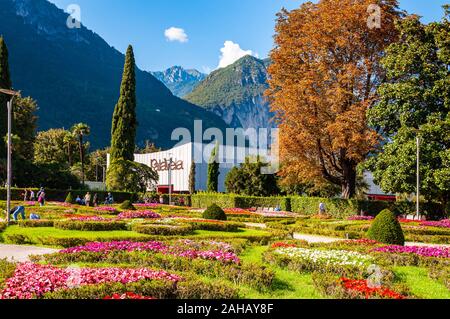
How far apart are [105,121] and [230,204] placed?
120856mm

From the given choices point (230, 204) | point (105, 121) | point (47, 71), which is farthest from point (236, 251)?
point (47, 71)

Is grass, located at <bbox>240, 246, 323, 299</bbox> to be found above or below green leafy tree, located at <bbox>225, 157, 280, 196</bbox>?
below

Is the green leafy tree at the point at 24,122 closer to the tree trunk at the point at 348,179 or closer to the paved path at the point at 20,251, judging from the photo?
the tree trunk at the point at 348,179

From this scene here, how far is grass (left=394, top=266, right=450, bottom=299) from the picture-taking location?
8655mm

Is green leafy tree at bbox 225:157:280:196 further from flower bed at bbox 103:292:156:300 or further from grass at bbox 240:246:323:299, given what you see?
flower bed at bbox 103:292:156:300

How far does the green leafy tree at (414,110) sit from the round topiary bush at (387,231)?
14014 millimetres

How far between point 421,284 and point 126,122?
48340 mm

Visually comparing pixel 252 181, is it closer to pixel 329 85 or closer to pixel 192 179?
pixel 192 179

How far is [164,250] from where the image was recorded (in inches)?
481

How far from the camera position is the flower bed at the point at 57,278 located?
709 centimetres

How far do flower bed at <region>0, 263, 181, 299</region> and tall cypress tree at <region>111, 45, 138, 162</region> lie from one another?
45.8m

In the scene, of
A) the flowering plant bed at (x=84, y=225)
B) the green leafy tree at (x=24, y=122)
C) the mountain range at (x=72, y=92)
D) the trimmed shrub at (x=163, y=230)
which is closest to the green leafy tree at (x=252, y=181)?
the green leafy tree at (x=24, y=122)

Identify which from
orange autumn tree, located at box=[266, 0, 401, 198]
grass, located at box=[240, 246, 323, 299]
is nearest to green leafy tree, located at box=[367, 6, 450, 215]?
orange autumn tree, located at box=[266, 0, 401, 198]

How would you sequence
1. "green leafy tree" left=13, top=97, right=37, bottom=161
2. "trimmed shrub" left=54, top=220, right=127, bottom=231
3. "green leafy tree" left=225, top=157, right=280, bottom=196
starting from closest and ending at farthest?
"trimmed shrub" left=54, top=220, right=127, bottom=231 < "green leafy tree" left=225, top=157, right=280, bottom=196 < "green leafy tree" left=13, top=97, right=37, bottom=161
